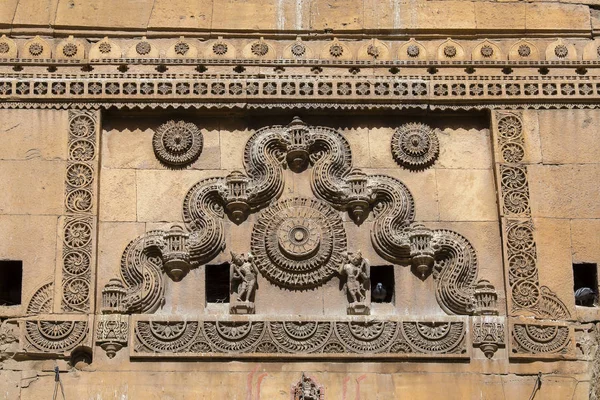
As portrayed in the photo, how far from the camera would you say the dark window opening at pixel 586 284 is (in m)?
14.0

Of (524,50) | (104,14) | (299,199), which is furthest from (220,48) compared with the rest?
(524,50)

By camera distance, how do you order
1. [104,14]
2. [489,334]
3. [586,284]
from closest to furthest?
1. [489,334]
2. [586,284]
3. [104,14]

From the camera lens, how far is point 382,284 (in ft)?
46.1

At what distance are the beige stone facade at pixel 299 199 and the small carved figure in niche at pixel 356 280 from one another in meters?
0.02

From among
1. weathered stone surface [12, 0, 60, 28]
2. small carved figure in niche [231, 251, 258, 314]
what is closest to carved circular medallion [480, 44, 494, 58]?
small carved figure in niche [231, 251, 258, 314]

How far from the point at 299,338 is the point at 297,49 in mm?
2948

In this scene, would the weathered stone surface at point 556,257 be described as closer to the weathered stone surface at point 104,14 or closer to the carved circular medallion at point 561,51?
the carved circular medallion at point 561,51

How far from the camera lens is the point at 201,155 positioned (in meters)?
14.4

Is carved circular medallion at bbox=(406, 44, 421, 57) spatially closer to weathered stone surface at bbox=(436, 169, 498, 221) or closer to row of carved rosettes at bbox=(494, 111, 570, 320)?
row of carved rosettes at bbox=(494, 111, 570, 320)

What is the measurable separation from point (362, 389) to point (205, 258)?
75.6 inches

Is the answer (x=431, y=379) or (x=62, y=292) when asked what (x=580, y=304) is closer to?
(x=431, y=379)

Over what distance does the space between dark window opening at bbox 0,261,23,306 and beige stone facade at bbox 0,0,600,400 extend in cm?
2

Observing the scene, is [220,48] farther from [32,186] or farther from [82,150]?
[32,186]

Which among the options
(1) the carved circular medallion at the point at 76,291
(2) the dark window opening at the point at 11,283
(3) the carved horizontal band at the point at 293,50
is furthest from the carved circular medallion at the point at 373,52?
(2) the dark window opening at the point at 11,283
